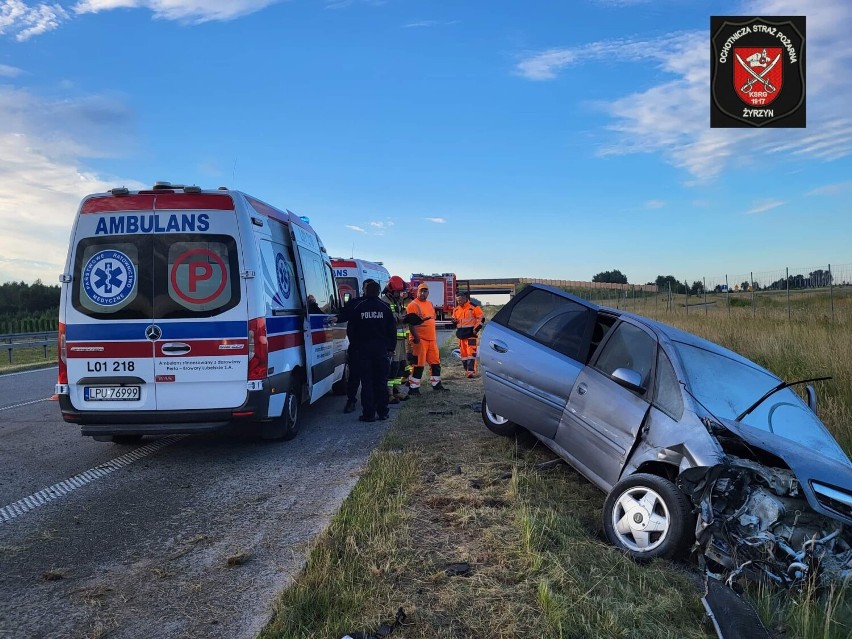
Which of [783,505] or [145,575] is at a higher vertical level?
[783,505]

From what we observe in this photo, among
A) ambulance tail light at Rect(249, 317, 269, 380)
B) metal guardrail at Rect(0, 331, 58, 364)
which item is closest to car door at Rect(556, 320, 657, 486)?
ambulance tail light at Rect(249, 317, 269, 380)

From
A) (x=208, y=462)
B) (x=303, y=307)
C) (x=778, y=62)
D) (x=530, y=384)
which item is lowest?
(x=208, y=462)

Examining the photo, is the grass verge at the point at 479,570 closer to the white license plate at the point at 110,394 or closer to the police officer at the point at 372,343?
the white license plate at the point at 110,394

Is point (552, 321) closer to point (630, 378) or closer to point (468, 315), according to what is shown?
point (630, 378)

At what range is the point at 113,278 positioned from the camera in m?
6.05

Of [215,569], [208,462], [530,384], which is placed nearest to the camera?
[215,569]

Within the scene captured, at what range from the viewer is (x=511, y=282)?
44625mm

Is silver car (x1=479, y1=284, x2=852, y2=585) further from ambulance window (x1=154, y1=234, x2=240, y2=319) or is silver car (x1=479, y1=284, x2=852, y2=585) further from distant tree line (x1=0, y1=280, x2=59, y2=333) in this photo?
distant tree line (x1=0, y1=280, x2=59, y2=333)

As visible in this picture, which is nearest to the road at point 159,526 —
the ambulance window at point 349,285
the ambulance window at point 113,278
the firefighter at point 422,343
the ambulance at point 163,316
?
the ambulance at point 163,316

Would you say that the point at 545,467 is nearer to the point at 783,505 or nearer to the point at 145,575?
the point at 783,505

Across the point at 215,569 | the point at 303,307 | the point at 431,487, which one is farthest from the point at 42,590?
the point at 303,307

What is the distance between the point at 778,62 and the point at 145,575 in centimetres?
1001

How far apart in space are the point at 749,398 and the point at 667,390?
0.63 meters

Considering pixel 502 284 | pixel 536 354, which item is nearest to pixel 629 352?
pixel 536 354
